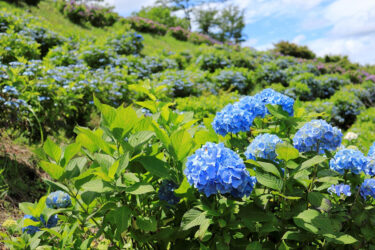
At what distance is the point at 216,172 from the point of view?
3.54 ft

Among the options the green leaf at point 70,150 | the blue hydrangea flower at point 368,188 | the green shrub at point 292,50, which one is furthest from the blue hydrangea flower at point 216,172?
the green shrub at point 292,50

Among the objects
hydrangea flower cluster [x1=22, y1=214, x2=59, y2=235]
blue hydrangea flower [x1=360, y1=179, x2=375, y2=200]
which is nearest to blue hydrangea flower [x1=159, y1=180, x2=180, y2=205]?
hydrangea flower cluster [x1=22, y1=214, x2=59, y2=235]

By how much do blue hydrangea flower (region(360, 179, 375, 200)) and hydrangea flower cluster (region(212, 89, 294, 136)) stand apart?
0.53 metres

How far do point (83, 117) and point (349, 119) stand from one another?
693 cm

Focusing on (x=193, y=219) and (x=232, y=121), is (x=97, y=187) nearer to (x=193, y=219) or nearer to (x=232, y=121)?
(x=193, y=219)

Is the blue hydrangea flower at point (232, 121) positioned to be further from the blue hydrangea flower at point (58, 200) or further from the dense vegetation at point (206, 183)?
the blue hydrangea flower at point (58, 200)

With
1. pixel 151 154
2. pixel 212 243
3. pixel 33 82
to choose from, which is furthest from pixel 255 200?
pixel 33 82

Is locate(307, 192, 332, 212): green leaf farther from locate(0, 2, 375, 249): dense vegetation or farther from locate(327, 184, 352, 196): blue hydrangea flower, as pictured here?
locate(327, 184, 352, 196): blue hydrangea flower

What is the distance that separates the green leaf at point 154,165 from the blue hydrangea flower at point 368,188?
858 mm

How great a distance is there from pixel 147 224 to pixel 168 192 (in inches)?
6.2

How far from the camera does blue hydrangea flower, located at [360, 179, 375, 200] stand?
1.29m

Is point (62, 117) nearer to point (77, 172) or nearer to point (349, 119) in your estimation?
point (77, 172)

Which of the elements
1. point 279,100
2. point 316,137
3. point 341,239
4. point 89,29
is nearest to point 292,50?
point 89,29

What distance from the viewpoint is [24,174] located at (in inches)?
130
